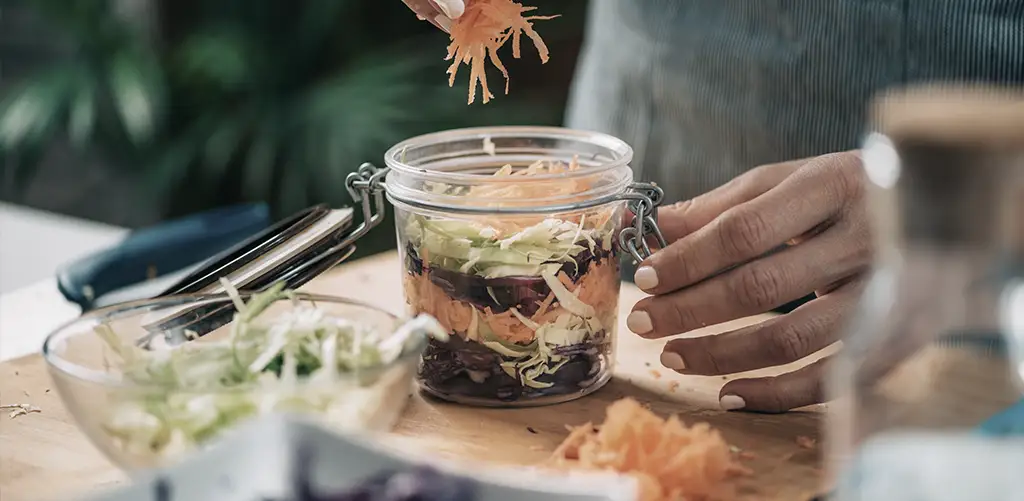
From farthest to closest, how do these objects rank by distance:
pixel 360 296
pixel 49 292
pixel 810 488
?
1. pixel 49 292
2. pixel 360 296
3. pixel 810 488

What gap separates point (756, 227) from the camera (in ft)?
3.59

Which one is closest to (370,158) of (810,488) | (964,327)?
(810,488)

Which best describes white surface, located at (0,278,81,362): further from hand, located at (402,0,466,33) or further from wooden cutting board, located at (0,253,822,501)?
hand, located at (402,0,466,33)

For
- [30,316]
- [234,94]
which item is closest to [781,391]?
[30,316]

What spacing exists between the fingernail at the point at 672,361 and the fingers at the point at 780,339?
11mm

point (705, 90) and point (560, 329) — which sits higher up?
point (705, 90)

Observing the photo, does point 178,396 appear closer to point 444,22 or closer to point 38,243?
point 444,22

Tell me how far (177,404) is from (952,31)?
1.14m

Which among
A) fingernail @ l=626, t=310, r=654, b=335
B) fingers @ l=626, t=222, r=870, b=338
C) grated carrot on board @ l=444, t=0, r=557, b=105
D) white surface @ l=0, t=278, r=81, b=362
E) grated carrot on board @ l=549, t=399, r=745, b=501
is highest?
grated carrot on board @ l=444, t=0, r=557, b=105

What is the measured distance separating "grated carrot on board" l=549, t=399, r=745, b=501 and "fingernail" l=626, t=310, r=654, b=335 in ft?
0.52

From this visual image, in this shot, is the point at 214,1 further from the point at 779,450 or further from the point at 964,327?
the point at 964,327

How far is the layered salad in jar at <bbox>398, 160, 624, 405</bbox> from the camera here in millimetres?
1080

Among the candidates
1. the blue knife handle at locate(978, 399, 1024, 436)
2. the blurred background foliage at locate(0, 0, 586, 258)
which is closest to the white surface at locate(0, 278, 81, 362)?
the blue knife handle at locate(978, 399, 1024, 436)

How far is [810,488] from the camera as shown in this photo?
0.95m
